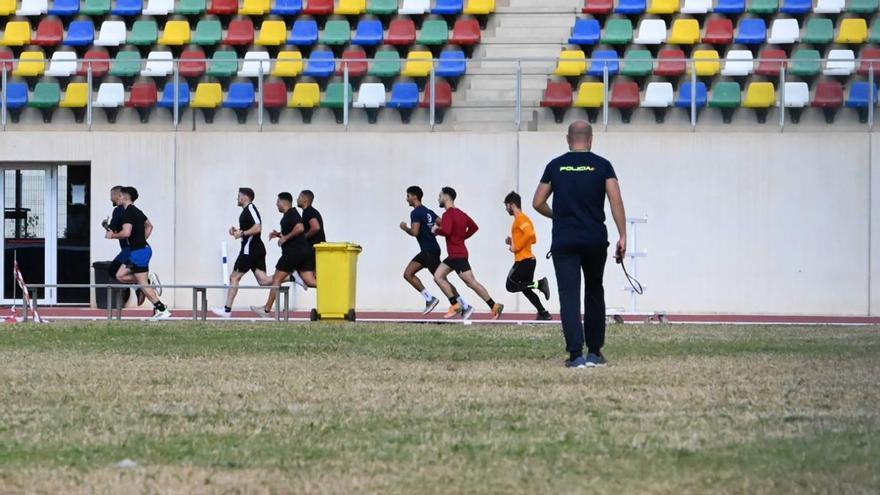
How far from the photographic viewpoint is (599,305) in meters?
13.9

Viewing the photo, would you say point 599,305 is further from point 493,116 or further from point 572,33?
point 572,33

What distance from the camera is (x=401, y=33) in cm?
3152

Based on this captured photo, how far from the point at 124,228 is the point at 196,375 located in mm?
11786

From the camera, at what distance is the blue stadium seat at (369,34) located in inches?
1237

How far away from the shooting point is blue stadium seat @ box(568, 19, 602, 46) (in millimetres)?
31109

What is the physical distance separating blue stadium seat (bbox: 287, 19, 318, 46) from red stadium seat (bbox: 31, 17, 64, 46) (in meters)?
4.29

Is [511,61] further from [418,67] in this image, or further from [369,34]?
[369,34]

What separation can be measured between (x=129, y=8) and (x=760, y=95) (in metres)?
11.6

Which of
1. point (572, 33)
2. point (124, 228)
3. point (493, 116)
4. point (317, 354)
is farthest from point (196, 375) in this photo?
point (572, 33)

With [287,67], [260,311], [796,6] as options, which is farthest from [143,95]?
[796,6]

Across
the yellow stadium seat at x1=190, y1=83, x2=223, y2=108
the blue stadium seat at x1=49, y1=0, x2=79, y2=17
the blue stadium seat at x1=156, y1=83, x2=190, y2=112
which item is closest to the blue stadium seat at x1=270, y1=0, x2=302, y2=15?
the yellow stadium seat at x1=190, y1=83, x2=223, y2=108

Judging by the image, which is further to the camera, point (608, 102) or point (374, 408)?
point (608, 102)

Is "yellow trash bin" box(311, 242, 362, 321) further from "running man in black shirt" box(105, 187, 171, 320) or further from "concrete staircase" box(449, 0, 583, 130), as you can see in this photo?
"concrete staircase" box(449, 0, 583, 130)

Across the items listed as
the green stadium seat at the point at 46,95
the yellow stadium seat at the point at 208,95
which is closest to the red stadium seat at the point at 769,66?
the yellow stadium seat at the point at 208,95
